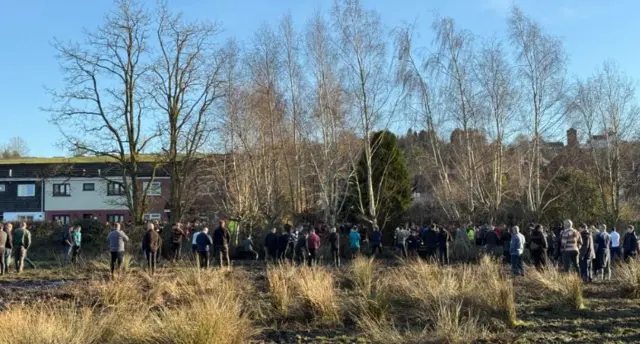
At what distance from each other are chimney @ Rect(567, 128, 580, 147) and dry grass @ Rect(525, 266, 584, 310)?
26711 millimetres

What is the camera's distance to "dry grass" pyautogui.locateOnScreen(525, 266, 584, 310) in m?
9.99

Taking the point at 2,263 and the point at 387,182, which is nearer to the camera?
the point at 2,263

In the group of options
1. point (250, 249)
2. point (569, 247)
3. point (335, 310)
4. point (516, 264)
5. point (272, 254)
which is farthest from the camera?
point (250, 249)

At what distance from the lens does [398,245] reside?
2395 centimetres

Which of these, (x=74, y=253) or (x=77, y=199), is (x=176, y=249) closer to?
(x=74, y=253)

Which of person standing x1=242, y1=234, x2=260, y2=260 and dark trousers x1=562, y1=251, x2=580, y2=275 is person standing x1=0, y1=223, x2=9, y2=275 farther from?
dark trousers x1=562, y1=251, x2=580, y2=275

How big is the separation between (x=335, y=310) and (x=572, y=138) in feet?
Answer: 104

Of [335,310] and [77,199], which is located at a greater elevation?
[77,199]

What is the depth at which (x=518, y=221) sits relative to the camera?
100ft

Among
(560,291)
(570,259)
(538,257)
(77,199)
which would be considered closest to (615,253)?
(538,257)

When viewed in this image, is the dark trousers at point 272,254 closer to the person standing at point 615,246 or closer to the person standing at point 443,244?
the person standing at point 443,244

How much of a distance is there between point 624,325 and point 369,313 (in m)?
3.66

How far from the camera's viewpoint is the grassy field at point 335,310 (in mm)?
6836

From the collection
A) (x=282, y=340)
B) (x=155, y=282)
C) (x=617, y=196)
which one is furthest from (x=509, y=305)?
(x=617, y=196)
